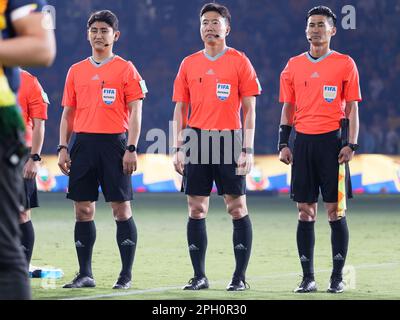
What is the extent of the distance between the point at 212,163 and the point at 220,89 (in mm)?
507

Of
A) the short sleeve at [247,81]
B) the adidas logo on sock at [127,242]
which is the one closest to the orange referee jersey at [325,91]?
the short sleeve at [247,81]

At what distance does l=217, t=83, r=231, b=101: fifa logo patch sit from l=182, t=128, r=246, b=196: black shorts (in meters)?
0.23

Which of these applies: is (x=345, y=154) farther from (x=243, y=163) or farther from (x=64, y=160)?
(x=64, y=160)

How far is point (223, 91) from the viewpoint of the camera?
283 inches

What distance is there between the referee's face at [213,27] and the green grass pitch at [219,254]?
1688 millimetres

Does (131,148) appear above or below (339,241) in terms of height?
above

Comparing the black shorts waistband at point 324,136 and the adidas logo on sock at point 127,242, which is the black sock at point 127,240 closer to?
the adidas logo on sock at point 127,242

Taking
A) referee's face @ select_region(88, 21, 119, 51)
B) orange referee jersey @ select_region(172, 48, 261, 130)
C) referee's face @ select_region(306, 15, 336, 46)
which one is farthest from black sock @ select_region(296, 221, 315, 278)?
referee's face @ select_region(88, 21, 119, 51)

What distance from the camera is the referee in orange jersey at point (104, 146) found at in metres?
7.13

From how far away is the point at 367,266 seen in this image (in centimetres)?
839

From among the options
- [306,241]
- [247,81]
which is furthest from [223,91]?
[306,241]
